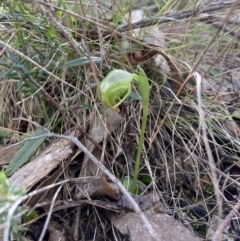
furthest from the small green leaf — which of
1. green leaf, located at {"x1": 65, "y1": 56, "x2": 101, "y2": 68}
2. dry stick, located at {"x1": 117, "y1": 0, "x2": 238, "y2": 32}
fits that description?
dry stick, located at {"x1": 117, "y1": 0, "x2": 238, "y2": 32}

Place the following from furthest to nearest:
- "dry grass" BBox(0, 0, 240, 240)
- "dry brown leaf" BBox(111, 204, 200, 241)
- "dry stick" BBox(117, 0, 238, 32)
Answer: "dry stick" BBox(117, 0, 238, 32)
"dry grass" BBox(0, 0, 240, 240)
"dry brown leaf" BBox(111, 204, 200, 241)

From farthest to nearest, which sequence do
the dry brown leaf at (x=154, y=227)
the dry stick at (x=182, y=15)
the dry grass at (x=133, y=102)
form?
1. the dry stick at (x=182, y=15)
2. the dry grass at (x=133, y=102)
3. the dry brown leaf at (x=154, y=227)

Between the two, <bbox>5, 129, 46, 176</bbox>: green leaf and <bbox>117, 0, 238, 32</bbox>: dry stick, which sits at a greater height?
<bbox>117, 0, 238, 32</bbox>: dry stick

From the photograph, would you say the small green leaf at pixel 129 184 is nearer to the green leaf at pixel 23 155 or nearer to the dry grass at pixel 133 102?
the dry grass at pixel 133 102

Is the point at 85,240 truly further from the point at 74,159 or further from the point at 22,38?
the point at 22,38

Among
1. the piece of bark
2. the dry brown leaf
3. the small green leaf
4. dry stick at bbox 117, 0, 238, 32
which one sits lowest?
the dry brown leaf

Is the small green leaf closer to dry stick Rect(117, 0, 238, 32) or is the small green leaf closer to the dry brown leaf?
the dry brown leaf

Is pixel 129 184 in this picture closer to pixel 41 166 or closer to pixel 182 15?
pixel 41 166

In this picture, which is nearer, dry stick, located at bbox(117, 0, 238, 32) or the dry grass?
the dry grass

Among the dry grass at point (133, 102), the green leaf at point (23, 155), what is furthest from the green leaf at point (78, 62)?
the green leaf at point (23, 155)

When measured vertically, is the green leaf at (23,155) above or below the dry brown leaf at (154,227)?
above
